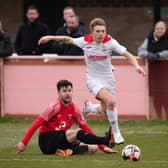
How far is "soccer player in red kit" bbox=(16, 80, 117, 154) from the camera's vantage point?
1056 cm

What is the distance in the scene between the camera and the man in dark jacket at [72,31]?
49.8ft

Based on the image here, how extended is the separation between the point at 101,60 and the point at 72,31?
3046 mm

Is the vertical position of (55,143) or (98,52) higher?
(98,52)

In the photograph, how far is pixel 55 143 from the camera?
10.8m

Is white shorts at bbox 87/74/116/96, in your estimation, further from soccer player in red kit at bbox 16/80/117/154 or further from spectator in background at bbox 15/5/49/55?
spectator in background at bbox 15/5/49/55

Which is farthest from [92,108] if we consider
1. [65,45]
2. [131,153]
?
[131,153]

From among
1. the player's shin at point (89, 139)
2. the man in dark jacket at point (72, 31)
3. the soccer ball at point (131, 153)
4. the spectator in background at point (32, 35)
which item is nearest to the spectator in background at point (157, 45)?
the man in dark jacket at point (72, 31)

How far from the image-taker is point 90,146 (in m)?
11.0

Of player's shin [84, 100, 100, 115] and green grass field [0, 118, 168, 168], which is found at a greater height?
player's shin [84, 100, 100, 115]

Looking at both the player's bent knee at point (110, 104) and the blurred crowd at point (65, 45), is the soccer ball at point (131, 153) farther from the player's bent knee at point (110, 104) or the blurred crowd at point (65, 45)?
the blurred crowd at point (65, 45)

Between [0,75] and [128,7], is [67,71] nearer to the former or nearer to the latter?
[0,75]

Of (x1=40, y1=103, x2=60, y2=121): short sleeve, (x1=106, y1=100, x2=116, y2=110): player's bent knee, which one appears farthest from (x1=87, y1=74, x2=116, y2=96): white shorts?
(x1=40, y1=103, x2=60, y2=121): short sleeve

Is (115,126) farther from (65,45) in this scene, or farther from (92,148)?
(65,45)

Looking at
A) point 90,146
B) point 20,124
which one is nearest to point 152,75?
point 20,124
